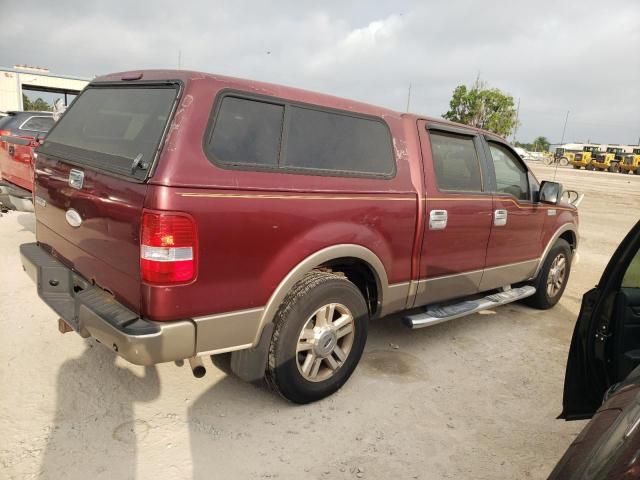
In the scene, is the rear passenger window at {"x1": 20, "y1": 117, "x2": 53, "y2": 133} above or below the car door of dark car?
above

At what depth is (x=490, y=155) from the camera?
14.4ft

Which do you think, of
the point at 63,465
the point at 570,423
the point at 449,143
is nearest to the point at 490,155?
the point at 449,143

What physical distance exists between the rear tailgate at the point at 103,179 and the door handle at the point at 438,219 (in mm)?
2046

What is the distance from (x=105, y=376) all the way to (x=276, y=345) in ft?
4.35

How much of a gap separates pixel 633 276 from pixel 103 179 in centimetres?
280

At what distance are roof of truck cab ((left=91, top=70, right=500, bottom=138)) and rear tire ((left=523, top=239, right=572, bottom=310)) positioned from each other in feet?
8.80

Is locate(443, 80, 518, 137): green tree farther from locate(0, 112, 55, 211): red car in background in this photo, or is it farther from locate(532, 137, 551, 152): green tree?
locate(532, 137, 551, 152): green tree

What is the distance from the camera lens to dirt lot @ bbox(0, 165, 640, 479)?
2.57m

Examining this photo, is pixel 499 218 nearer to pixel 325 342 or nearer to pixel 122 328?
pixel 325 342

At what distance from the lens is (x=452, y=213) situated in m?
3.80

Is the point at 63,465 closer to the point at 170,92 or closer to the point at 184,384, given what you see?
the point at 184,384

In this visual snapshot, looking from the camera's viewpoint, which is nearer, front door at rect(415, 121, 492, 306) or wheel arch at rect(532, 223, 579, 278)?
front door at rect(415, 121, 492, 306)

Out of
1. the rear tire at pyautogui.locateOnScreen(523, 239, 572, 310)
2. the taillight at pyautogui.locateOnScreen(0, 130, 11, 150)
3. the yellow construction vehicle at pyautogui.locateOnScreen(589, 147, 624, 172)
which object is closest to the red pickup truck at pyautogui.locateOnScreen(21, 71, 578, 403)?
the rear tire at pyautogui.locateOnScreen(523, 239, 572, 310)

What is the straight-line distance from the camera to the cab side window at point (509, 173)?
4.45 m
